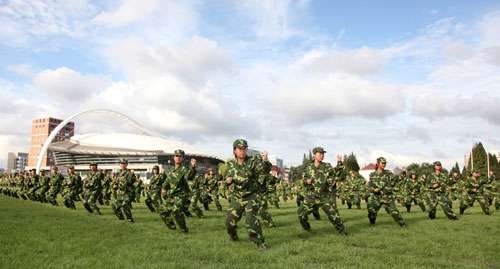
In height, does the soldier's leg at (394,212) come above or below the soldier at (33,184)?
below

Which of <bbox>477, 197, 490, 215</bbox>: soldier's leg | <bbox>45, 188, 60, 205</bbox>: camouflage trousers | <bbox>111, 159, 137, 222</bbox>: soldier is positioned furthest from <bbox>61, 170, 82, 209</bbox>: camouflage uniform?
<bbox>477, 197, 490, 215</bbox>: soldier's leg

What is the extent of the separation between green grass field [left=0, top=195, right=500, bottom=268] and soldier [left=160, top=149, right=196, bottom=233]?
521mm

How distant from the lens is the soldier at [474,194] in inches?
867

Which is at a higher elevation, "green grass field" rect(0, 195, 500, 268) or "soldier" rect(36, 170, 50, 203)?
"soldier" rect(36, 170, 50, 203)

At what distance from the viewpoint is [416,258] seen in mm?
9492

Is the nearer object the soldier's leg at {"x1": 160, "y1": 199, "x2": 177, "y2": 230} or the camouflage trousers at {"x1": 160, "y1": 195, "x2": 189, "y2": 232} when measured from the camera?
the camouflage trousers at {"x1": 160, "y1": 195, "x2": 189, "y2": 232}

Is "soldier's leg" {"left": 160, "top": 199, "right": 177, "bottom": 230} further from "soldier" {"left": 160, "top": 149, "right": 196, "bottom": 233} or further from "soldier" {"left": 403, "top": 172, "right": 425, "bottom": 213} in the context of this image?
"soldier" {"left": 403, "top": 172, "right": 425, "bottom": 213}

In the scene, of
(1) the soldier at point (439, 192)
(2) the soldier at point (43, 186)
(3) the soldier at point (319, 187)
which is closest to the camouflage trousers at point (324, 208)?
(3) the soldier at point (319, 187)

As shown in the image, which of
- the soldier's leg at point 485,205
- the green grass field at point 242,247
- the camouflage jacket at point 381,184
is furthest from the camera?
the soldier's leg at point 485,205

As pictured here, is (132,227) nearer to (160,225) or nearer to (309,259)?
(160,225)

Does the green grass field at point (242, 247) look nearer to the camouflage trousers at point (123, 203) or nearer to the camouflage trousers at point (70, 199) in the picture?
the camouflage trousers at point (123, 203)

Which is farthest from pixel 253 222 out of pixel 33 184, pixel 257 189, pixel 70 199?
pixel 33 184

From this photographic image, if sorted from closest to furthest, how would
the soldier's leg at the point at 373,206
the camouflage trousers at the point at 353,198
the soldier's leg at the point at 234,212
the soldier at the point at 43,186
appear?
1. the soldier's leg at the point at 234,212
2. the soldier's leg at the point at 373,206
3. the camouflage trousers at the point at 353,198
4. the soldier at the point at 43,186

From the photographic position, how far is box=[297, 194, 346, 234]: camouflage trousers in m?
13.0
